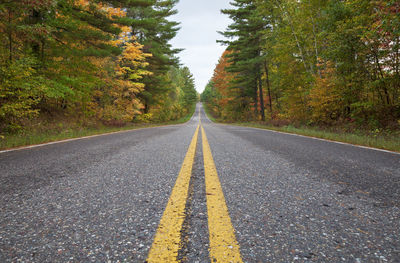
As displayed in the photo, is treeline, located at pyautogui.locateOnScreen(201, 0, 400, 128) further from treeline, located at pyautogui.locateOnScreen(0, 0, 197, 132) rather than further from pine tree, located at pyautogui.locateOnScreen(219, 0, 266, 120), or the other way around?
treeline, located at pyautogui.locateOnScreen(0, 0, 197, 132)

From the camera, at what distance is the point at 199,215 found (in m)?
1.42

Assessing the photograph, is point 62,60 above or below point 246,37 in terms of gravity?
below

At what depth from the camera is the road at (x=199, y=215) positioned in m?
1.03

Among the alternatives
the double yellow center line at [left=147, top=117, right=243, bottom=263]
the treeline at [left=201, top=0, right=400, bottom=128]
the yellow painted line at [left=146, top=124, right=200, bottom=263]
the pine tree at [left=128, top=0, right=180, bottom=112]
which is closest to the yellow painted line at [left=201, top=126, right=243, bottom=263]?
the double yellow center line at [left=147, top=117, right=243, bottom=263]

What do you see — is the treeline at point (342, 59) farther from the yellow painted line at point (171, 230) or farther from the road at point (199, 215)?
the yellow painted line at point (171, 230)

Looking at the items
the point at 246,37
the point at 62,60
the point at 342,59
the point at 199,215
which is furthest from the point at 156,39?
the point at 199,215

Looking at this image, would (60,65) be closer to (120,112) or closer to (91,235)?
(120,112)

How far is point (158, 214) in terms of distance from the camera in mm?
1445

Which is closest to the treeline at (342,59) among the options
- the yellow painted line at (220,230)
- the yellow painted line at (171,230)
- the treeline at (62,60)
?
the yellow painted line at (220,230)

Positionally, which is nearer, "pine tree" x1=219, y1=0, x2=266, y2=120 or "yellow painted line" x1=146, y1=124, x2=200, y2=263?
"yellow painted line" x1=146, y1=124, x2=200, y2=263

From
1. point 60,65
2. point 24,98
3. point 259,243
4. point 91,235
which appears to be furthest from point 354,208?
point 60,65

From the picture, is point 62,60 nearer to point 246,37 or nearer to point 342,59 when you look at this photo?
point 342,59

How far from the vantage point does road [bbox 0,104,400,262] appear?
1.03 meters

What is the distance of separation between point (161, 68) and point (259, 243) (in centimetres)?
2175
